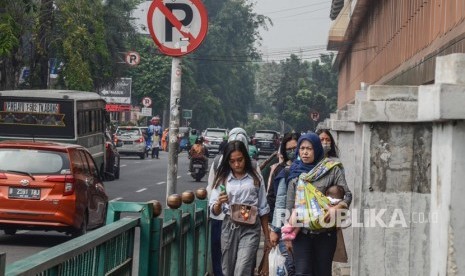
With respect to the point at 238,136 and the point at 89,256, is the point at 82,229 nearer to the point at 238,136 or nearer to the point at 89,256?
Result: the point at 238,136

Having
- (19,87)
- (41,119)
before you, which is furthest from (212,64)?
(41,119)

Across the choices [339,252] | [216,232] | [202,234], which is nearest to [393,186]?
[339,252]

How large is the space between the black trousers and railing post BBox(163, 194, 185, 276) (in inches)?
36.9

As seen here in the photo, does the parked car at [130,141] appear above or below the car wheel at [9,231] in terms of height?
above

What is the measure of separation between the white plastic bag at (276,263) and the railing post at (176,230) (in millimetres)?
1058

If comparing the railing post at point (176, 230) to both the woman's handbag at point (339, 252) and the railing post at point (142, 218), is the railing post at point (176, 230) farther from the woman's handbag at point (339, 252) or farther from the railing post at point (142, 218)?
the woman's handbag at point (339, 252)

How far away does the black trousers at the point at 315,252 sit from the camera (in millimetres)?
9469

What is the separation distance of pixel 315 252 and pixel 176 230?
1.14m

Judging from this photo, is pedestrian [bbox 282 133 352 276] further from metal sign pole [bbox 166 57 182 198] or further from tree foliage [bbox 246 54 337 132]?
tree foliage [bbox 246 54 337 132]

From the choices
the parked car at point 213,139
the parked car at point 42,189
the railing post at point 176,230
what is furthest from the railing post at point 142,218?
the parked car at point 213,139

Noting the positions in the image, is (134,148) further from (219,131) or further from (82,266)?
(82,266)

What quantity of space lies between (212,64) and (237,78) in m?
9.48

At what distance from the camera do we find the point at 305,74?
138625mm

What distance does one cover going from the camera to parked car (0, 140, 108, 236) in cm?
1617
